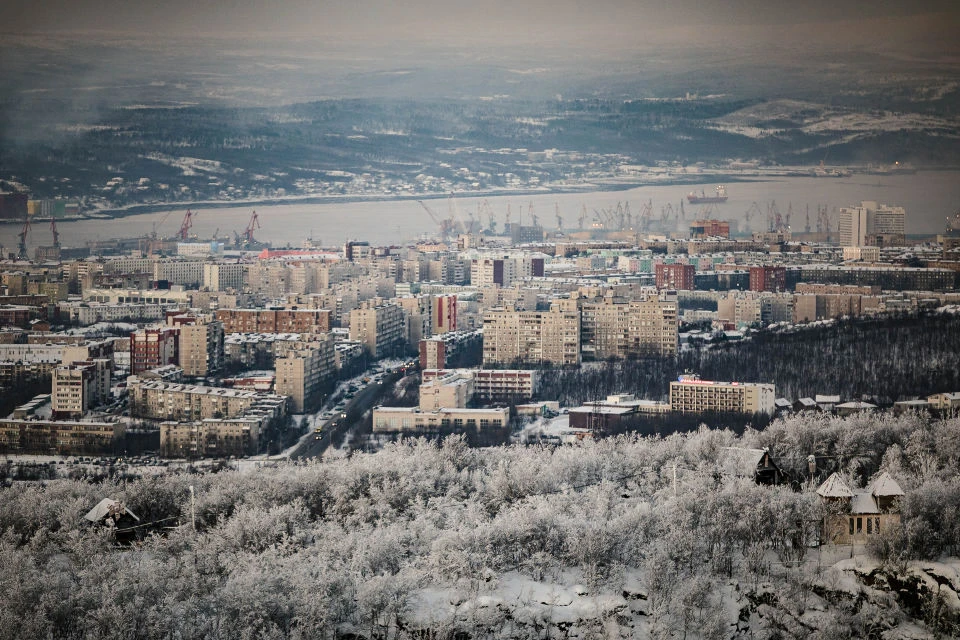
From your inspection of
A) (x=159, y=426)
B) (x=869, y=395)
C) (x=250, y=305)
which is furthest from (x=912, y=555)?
(x=250, y=305)

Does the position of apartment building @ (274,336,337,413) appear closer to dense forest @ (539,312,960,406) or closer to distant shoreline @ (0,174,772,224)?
dense forest @ (539,312,960,406)

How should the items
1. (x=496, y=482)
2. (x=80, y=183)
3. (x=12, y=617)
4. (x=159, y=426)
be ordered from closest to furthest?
(x=12, y=617) < (x=496, y=482) < (x=159, y=426) < (x=80, y=183)

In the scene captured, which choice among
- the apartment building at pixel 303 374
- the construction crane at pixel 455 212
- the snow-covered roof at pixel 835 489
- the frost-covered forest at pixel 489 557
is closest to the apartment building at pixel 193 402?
the apartment building at pixel 303 374

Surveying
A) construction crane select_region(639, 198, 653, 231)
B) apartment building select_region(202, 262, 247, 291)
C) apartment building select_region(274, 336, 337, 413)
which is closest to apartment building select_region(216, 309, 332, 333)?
apartment building select_region(274, 336, 337, 413)

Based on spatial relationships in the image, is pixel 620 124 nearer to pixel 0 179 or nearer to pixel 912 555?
pixel 0 179

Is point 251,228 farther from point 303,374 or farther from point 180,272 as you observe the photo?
point 303,374

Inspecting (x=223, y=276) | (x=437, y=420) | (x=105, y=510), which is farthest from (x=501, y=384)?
(x=223, y=276)
